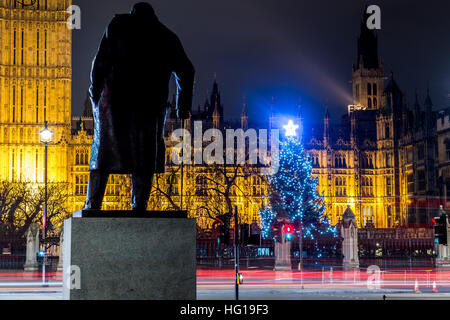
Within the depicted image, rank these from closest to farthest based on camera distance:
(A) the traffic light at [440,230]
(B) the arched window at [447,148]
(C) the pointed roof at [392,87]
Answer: (A) the traffic light at [440,230] < (B) the arched window at [447,148] < (C) the pointed roof at [392,87]

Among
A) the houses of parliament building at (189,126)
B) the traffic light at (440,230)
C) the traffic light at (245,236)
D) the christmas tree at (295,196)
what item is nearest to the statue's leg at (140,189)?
the traffic light at (245,236)

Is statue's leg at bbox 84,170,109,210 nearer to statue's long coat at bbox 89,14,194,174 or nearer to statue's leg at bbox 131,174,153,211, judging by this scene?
statue's long coat at bbox 89,14,194,174

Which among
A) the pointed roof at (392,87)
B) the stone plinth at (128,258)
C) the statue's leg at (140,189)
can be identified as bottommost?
the stone plinth at (128,258)

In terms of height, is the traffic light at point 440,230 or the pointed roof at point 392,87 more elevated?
the pointed roof at point 392,87

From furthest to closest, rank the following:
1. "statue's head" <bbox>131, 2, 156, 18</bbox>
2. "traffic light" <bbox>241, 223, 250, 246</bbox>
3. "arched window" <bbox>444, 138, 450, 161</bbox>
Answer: "arched window" <bbox>444, 138, 450, 161</bbox>
"traffic light" <bbox>241, 223, 250, 246</bbox>
"statue's head" <bbox>131, 2, 156, 18</bbox>

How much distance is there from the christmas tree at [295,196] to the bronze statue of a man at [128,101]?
39103 millimetres

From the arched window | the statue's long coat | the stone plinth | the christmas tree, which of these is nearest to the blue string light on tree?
the christmas tree

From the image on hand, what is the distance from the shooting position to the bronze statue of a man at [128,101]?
7668 mm

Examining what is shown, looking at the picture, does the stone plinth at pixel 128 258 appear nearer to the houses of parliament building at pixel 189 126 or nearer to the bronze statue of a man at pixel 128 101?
the bronze statue of a man at pixel 128 101

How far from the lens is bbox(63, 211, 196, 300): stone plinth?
711 cm

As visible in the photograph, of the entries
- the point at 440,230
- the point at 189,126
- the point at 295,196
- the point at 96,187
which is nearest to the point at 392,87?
the point at 189,126

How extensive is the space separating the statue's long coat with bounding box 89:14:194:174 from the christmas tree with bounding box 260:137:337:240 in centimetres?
3913

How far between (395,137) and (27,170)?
1500 inches

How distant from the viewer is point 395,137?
77500 millimetres
